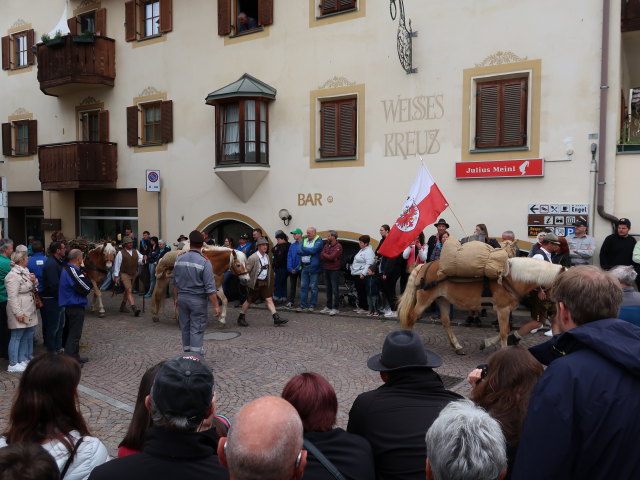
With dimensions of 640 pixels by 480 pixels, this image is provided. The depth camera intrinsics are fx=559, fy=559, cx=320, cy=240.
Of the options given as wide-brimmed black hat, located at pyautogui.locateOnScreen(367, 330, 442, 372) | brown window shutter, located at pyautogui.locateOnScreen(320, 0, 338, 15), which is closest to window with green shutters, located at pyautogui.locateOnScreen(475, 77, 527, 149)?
brown window shutter, located at pyautogui.locateOnScreen(320, 0, 338, 15)

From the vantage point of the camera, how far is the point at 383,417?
286 centimetres

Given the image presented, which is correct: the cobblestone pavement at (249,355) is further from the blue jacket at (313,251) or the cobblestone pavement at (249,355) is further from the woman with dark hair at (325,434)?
the woman with dark hair at (325,434)

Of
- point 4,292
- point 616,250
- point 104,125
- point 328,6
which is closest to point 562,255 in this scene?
point 616,250

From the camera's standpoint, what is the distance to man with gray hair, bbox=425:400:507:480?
191 centimetres

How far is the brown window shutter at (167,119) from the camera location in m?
16.9

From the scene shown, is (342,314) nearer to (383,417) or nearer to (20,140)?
(383,417)

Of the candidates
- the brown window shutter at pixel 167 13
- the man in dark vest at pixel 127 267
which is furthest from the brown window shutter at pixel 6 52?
the man in dark vest at pixel 127 267

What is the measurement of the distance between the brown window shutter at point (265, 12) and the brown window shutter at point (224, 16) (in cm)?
103

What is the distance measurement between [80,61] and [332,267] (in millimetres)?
11294

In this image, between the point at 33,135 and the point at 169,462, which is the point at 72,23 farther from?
the point at 169,462

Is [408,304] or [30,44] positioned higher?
[30,44]

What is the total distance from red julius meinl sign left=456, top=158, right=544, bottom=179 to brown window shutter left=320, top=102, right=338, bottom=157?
3417mm

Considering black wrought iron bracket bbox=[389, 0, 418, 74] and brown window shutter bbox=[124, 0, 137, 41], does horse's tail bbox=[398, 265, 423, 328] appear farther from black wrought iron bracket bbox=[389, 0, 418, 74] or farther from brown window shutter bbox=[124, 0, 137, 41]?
brown window shutter bbox=[124, 0, 137, 41]

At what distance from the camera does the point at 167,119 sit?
16.9m
